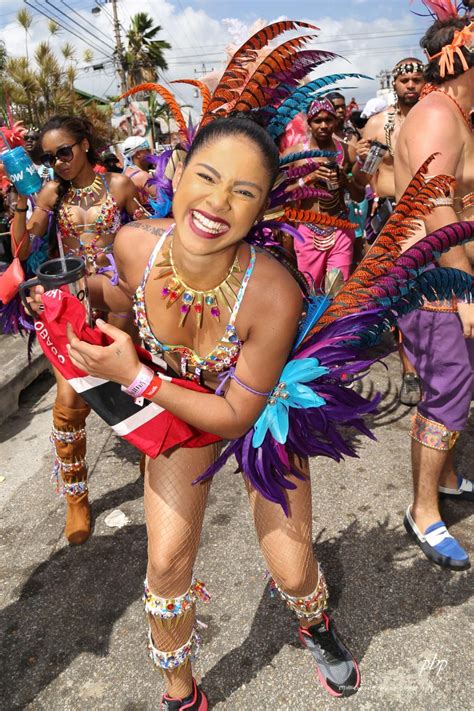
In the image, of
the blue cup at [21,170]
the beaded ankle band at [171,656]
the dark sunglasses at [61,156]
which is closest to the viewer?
the beaded ankle band at [171,656]

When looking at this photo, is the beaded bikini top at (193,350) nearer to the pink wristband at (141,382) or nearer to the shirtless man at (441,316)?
the pink wristband at (141,382)

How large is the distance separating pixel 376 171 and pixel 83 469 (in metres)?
2.82

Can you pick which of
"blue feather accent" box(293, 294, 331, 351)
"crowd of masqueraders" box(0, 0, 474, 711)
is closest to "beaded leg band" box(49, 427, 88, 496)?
"crowd of masqueraders" box(0, 0, 474, 711)

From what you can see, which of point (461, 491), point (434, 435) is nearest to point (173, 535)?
point (434, 435)

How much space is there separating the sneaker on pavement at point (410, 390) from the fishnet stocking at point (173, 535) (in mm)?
2472

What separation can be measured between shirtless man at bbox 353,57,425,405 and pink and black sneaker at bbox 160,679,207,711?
2543 mm

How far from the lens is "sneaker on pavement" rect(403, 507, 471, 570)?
2.32 metres

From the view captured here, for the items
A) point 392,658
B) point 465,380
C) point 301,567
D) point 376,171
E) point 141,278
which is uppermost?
point 376,171

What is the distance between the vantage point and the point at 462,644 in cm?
199

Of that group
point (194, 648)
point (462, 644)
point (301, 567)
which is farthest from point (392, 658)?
point (194, 648)

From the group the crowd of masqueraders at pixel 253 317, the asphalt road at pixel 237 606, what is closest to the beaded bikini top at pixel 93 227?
the crowd of masqueraders at pixel 253 317

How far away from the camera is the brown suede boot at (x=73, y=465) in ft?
8.61

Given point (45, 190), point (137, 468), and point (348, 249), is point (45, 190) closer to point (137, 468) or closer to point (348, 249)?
point (137, 468)

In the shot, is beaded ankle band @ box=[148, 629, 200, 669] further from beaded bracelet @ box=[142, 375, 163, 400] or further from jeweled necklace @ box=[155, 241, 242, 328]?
jeweled necklace @ box=[155, 241, 242, 328]
